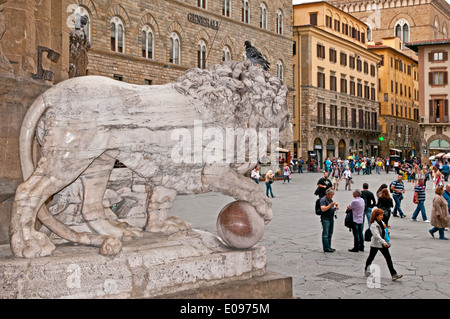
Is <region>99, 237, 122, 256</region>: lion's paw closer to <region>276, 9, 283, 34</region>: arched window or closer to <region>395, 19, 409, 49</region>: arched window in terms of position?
<region>276, 9, 283, 34</region>: arched window

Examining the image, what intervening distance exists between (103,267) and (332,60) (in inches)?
1924

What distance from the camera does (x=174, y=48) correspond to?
32.1m

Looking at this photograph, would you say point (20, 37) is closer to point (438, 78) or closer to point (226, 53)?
point (226, 53)

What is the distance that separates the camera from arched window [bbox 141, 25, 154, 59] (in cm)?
3006

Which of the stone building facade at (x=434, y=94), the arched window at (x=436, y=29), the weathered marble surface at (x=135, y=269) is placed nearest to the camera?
the weathered marble surface at (x=135, y=269)

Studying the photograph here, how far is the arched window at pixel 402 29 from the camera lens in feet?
232

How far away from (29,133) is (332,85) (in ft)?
160

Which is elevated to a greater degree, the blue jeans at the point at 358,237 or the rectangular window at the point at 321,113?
the rectangular window at the point at 321,113

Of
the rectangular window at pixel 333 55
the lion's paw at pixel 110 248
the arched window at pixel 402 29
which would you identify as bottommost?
the lion's paw at pixel 110 248

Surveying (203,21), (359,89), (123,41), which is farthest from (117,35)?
(359,89)

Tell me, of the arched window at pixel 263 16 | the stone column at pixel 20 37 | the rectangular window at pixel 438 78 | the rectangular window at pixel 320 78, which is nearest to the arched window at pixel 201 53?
the arched window at pixel 263 16

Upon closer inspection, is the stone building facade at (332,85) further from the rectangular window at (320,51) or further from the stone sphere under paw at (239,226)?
the stone sphere under paw at (239,226)

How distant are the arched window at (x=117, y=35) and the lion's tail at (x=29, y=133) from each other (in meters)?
25.5
